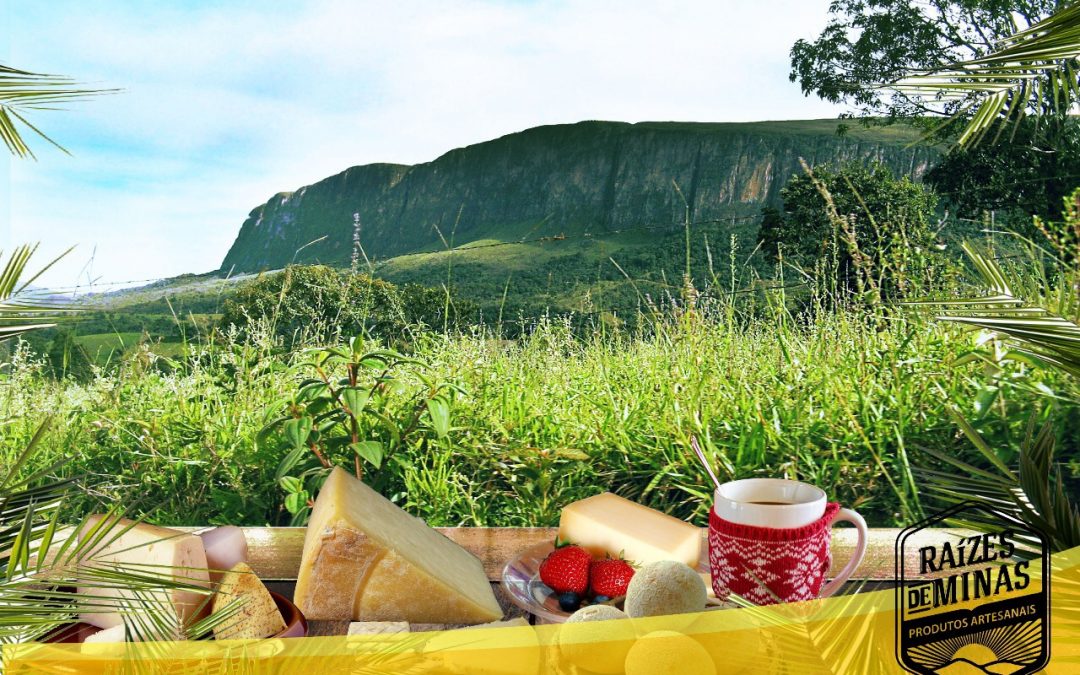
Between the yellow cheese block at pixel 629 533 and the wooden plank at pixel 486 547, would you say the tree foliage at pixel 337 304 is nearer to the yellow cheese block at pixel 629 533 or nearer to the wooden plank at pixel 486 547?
the wooden plank at pixel 486 547

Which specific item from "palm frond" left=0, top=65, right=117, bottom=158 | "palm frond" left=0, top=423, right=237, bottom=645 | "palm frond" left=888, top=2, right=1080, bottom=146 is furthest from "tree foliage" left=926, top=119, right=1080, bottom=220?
"palm frond" left=0, top=423, right=237, bottom=645

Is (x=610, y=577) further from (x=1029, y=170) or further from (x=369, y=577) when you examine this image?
(x=1029, y=170)

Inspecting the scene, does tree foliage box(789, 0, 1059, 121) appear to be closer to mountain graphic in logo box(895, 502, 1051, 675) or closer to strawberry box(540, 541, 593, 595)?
strawberry box(540, 541, 593, 595)

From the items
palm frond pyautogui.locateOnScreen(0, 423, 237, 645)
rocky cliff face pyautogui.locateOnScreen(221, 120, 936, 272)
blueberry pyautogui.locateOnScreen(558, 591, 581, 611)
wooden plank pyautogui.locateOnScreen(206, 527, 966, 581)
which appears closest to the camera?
palm frond pyautogui.locateOnScreen(0, 423, 237, 645)

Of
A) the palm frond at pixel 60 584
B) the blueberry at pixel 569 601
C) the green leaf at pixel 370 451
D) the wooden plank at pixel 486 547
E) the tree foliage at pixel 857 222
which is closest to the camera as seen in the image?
the palm frond at pixel 60 584

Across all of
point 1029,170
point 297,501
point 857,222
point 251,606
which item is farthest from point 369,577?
point 1029,170

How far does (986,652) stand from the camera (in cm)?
61

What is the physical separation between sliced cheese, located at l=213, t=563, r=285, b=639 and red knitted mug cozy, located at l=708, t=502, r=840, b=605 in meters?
0.51

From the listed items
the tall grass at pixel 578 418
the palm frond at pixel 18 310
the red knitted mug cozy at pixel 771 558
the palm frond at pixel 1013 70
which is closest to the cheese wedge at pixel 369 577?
the red knitted mug cozy at pixel 771 558

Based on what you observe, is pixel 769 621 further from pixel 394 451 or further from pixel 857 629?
pixel 394 451

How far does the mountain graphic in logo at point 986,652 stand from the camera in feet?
1.98

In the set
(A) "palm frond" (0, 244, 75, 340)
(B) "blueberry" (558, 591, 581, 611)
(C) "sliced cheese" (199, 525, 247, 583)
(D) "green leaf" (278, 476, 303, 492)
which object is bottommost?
(D) "green leaf" (278, 476, 303, 492)

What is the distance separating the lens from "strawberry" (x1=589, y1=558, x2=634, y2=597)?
41.1 inches

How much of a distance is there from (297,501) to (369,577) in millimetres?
1017
